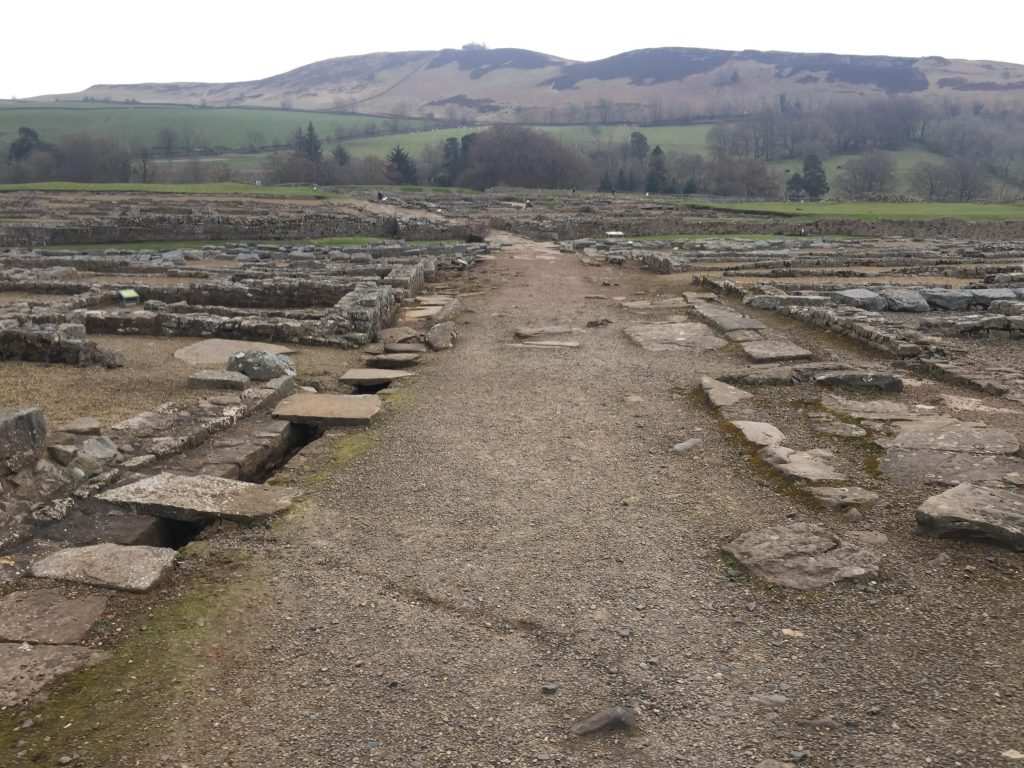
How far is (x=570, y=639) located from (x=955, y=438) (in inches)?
158

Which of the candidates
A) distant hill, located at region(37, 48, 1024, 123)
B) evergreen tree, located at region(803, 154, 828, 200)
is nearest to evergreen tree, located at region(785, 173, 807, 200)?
evergreen tree, located at region(803, 154, 828, 200)

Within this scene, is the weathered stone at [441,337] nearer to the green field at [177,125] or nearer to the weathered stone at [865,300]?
the weathered stone at [865,300]

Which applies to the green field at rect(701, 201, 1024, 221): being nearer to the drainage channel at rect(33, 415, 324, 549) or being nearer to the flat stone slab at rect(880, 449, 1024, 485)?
the flat stone slab at rect(880, 449, 1024, 485)

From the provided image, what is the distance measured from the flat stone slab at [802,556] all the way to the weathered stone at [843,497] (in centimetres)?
39

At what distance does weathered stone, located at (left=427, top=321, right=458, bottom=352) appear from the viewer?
10.2m

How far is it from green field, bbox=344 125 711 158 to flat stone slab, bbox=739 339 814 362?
78.1m

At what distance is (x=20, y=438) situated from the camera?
4727 millimetres

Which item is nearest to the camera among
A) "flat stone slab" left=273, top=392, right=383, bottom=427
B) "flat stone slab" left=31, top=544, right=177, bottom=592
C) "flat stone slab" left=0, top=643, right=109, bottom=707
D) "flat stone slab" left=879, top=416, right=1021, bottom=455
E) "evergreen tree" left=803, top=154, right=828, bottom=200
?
"flat stone slab" left=0, top=643, right=109, bottom=707

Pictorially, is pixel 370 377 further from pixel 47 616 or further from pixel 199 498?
pixel 47 616

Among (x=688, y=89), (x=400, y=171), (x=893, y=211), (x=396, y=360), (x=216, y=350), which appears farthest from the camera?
(x=688, y=89)

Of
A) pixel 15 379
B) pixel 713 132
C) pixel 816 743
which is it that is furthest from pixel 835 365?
pixel 713 132

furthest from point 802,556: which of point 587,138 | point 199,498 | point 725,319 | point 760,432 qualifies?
point 587,138

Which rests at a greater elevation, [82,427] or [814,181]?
[814,181]

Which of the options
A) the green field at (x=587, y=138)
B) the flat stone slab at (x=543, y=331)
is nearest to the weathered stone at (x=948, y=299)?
the flat stone slab at (x=543, y=331)
